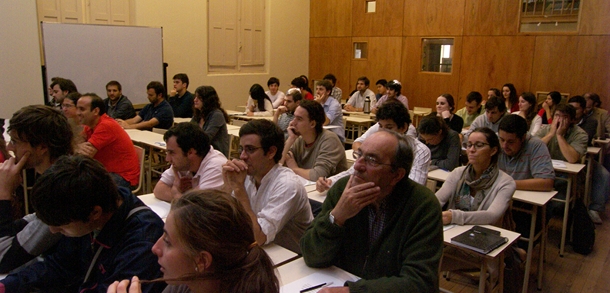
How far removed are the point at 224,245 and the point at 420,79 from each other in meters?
9.04

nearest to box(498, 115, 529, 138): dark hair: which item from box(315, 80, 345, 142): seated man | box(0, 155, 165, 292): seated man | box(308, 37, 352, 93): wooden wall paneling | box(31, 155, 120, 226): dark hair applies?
box(0, 155, 165, 292): seated man

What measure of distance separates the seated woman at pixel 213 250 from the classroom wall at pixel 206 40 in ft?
26.0

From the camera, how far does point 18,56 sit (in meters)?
6.73

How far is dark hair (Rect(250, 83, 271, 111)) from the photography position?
7848 mm

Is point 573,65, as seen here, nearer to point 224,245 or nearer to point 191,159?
point 191,159

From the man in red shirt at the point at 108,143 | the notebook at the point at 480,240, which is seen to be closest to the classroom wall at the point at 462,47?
the notebook at the point at 480,240

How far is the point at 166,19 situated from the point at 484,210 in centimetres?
751

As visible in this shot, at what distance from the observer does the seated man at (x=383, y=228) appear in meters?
1.73

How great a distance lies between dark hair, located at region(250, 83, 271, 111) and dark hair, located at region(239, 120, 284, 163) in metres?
5.36

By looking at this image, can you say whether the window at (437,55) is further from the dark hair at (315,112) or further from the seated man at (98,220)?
the seated man at (98,220)

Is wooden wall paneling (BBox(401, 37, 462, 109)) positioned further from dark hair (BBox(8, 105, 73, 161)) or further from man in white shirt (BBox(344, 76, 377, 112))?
dark hair (BBox(8, 105, 73, 161))

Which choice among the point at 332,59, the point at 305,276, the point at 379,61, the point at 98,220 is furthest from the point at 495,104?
the point at 332,59

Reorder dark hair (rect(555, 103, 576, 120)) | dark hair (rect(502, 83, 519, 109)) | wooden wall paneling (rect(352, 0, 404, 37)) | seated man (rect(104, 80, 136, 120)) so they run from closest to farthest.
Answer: dark hair (rect(555, 103, 576, 120)) < seated man (rect(104, 80, 136, 120)) < dark hair (rect(502, 83, 519, 109)) < wooden wall paneling (rect(352, 0, 404, 37))

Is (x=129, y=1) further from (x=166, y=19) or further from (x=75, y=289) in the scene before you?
(x=75, y=289)
